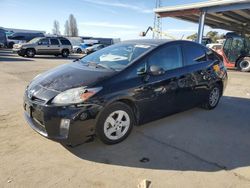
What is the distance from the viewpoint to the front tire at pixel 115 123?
3637 millimetres

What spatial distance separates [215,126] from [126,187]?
2.71 m

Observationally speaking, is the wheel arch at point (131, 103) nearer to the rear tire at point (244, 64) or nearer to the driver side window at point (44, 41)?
the rear tire at point (244, 64)

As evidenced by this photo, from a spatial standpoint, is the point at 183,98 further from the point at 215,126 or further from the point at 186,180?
the point at 186,180

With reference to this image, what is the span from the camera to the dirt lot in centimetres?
302

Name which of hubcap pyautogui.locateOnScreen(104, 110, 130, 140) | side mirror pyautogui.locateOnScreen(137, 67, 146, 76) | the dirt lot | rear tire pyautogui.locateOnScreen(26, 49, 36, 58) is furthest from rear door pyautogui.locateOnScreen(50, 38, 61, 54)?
hubcap pyautogui.locateOnScreen(104, 110, 130, 140)

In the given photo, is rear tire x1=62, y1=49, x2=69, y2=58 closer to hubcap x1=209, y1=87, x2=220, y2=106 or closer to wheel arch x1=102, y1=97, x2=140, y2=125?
hubcap x1=209, y1=87, x2=220, y2=106

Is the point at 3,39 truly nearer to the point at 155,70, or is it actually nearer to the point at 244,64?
the point at 244,64

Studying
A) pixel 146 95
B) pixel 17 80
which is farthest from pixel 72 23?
pixel 146 95

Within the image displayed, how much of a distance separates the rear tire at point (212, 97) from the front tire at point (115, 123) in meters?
2.45

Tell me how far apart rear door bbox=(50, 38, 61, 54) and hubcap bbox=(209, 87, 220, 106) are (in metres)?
18.0

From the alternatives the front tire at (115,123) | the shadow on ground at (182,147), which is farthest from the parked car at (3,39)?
the front tire at (115,123)

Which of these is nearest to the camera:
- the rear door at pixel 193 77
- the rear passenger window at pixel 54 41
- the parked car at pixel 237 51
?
the rear door at pixel 193 77

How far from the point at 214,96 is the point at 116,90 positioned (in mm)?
3161

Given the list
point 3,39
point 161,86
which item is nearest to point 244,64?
point 161,86
